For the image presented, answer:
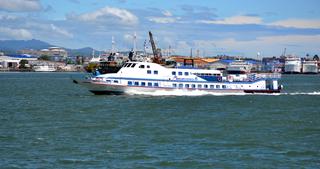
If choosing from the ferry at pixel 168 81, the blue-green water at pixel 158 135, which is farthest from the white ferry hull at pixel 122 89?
the blue-green water at pixel 158 135

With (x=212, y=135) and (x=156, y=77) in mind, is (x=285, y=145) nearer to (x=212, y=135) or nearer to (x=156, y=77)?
(x=212, y=135)

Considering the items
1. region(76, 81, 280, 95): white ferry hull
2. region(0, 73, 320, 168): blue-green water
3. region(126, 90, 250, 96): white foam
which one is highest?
region(76, 81, 280, 95): white ferry hull

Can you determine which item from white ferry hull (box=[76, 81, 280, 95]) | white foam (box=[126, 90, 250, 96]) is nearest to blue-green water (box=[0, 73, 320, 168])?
white ferry hull (box=[76, 81, 280, 95])

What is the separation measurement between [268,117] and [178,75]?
22825mm

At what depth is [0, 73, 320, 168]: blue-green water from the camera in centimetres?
2572

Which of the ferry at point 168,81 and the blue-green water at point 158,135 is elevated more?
the ferry at point 168,81

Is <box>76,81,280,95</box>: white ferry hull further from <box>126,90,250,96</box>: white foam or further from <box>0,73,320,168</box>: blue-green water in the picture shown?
<box>0,73,320,168</box>: blue-green water

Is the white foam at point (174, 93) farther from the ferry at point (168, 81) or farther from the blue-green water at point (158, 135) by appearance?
the blue-green water at point (158, 135)

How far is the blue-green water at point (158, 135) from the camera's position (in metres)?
25.7

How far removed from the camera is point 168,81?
64.7 meters

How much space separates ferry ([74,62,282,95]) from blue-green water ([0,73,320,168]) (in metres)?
8.25

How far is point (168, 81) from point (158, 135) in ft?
105

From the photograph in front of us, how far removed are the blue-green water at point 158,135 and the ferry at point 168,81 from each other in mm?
8251

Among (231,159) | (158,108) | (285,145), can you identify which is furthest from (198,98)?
(231,159)
